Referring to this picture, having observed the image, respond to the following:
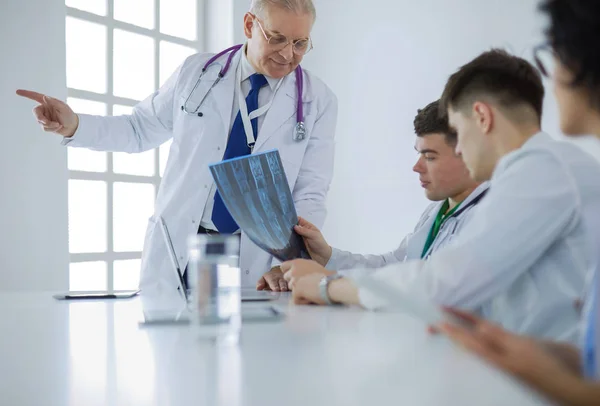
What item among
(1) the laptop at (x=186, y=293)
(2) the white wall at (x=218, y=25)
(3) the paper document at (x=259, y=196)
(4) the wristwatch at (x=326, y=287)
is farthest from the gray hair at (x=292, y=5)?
(2) the white wall at (x=218, y=25)

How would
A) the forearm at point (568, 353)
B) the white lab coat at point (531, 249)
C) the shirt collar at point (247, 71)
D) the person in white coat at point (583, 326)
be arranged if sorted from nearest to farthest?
1. the person in white coat at point (583, 326)
2. the forearm at point (568, 353)
3. the white lab coat at point (531, 249)
4. the shirt collar at point (247, 71)

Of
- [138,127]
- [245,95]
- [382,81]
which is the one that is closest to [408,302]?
[245,95]

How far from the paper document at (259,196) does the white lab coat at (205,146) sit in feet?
1.62

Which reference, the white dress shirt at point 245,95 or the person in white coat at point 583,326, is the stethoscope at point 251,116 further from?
the person in white coat at point 583,326

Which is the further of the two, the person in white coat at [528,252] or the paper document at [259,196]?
the paper document at [259,196]

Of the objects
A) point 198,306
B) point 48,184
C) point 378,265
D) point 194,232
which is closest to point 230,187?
point 198,306

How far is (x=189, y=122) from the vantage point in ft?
7.79

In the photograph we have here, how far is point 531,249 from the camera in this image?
1006mm

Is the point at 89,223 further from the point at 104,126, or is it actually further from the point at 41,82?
the point at 104,126

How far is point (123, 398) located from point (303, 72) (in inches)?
79.1

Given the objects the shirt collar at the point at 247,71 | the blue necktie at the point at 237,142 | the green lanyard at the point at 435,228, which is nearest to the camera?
the green lanyard at the point at 435,228

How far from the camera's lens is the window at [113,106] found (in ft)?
12.5

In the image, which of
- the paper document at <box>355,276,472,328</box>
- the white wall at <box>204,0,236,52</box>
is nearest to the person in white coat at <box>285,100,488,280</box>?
the paper document at <box>355,276,472,328</box>

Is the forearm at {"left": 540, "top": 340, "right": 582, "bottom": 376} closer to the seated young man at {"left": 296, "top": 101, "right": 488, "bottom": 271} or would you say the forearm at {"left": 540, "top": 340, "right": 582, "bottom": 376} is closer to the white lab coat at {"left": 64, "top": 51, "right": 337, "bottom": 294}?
the seated young man at {"left": 296, "top": 101, "right": 488, "bottom": 271}
